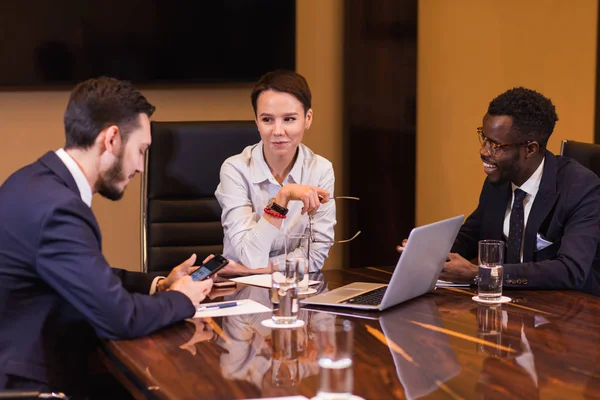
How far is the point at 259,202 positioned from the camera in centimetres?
282

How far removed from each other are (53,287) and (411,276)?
87 cm

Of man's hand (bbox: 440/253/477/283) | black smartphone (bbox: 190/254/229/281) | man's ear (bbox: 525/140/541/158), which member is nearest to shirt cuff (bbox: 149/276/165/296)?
black smartphone (bbox: 190/254/229/281)

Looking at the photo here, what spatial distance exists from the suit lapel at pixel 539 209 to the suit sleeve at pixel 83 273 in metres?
1.26

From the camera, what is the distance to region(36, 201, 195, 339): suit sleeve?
5.54 feet

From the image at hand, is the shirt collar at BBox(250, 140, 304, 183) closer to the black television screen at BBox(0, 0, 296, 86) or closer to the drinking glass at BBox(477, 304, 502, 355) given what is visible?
the drinking glass at BBox(477, 304, 502, 355)

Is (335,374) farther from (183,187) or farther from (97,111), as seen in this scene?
(183,187)

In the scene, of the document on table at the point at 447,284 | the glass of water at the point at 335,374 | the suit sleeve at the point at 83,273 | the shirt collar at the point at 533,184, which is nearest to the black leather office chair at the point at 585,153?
the shirt collar at the point at 533,184

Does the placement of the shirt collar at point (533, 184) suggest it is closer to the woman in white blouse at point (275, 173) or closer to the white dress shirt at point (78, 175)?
the woman in white blouse at point (275, 173)

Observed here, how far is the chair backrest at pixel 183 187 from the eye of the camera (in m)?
2.91

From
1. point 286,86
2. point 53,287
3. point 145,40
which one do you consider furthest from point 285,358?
point 145,40

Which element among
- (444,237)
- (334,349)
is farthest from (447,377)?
(444,237)

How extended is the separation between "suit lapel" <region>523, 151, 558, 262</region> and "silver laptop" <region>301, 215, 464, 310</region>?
364 millimetres

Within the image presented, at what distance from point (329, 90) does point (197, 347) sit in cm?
263

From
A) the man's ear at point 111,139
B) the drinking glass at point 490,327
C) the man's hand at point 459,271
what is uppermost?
the man's ear at point 111,139
